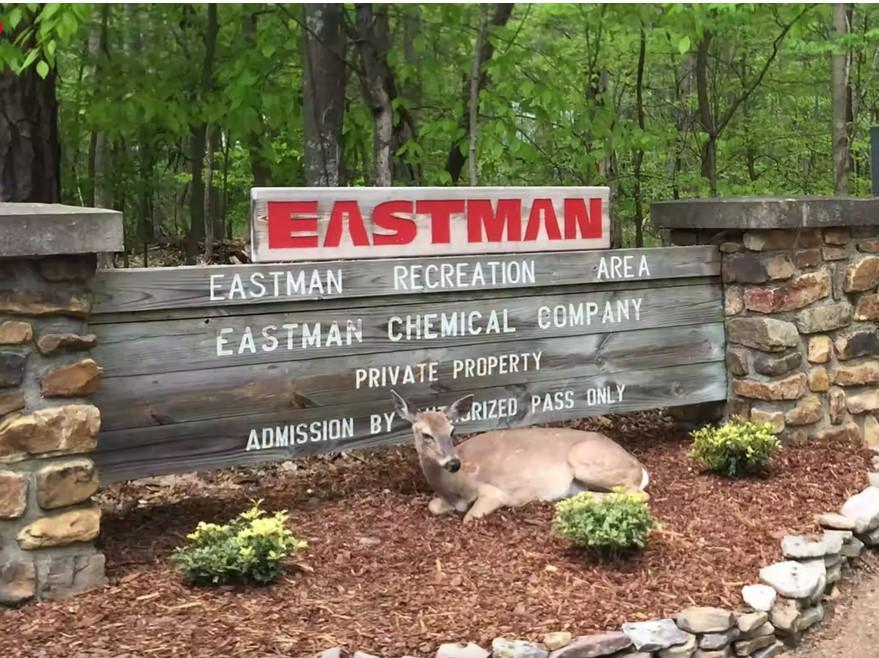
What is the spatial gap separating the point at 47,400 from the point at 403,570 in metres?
1.75

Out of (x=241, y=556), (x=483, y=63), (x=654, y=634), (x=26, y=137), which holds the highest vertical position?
(x=483, y=63)

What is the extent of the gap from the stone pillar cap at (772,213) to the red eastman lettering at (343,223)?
8.22 feet

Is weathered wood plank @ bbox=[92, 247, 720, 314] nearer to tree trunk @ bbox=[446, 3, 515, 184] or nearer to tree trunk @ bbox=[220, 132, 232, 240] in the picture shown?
tree trunk @ bbox=[446, 3, 515, 184]

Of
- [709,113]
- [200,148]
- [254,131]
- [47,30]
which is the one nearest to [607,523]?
[47,30]

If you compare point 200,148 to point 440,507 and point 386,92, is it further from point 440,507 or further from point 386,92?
point 440,507

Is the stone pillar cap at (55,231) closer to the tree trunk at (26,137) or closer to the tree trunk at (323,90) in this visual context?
the tree trunk at (26,137)

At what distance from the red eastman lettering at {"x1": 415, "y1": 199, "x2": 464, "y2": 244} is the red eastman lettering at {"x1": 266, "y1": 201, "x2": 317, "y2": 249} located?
25.0 inches

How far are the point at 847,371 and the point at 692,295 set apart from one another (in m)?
1.26

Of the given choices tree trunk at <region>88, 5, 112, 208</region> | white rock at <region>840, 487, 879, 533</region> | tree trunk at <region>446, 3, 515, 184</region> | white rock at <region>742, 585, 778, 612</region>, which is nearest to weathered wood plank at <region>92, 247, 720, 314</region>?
white rock at <region>840, 487, 879, 533</region>

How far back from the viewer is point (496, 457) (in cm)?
514

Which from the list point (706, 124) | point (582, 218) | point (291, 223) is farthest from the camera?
point (706, 124)

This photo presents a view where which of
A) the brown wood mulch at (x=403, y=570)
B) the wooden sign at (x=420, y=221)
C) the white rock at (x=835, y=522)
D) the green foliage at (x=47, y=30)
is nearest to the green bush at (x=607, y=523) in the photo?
the brown wood mulch at (x=403, y=570)

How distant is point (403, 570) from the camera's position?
4289 millimetres

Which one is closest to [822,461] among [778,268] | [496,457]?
[778,268]
